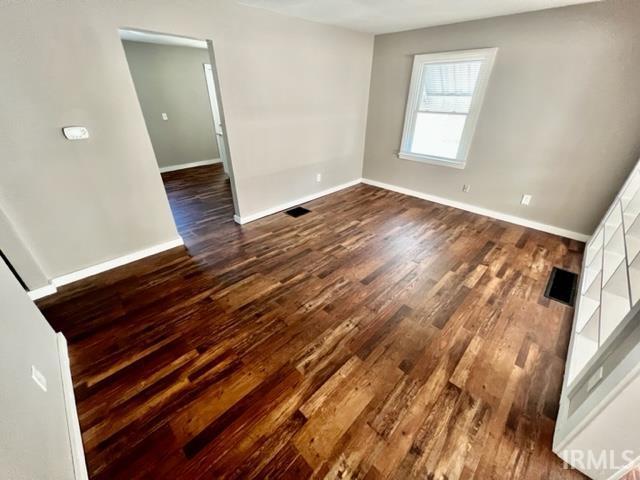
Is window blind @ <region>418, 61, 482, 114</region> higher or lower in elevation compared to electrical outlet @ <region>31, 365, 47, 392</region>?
higher

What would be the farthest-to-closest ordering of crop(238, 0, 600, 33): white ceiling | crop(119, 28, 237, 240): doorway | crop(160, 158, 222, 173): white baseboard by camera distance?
crop(160, 158, 222, 173): white baseboard
crop(119, 28, 237, 240): doorway
crop(238, 0, 600, 33): white ceiling

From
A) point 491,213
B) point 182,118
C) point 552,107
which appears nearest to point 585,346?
point 491,213

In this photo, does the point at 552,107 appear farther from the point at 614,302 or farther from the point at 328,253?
the point at 328,253

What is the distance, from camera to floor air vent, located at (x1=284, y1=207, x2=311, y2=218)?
3.68 m

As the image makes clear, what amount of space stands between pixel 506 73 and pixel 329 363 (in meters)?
3.73

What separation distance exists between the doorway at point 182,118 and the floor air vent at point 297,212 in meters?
0.82

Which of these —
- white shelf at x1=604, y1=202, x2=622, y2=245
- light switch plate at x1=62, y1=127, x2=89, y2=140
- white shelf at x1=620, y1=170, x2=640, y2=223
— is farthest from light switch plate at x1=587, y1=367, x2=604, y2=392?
light switch plate at x1=62, y1=127, x2=89, y2=140

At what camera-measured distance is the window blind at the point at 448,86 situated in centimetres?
333

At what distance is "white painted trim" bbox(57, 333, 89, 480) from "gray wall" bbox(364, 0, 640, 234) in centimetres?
449

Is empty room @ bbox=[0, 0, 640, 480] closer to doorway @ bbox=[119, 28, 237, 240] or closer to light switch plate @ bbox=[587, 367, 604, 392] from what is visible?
light switch plate @ bbox=[587, 367, 604, 392]

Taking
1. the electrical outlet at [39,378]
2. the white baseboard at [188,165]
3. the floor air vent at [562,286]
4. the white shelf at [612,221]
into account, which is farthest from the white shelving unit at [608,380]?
the white baseboard at [188,165]

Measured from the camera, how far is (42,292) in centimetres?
218

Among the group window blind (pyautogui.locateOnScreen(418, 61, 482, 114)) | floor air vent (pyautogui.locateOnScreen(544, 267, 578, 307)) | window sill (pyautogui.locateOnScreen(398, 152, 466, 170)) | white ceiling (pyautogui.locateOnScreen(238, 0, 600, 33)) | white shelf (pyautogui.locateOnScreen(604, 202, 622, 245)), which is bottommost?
floor air vent (pyautogui.locateOnScreen(544, 267, 578, 307))

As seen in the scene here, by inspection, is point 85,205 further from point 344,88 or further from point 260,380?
point 344,88
